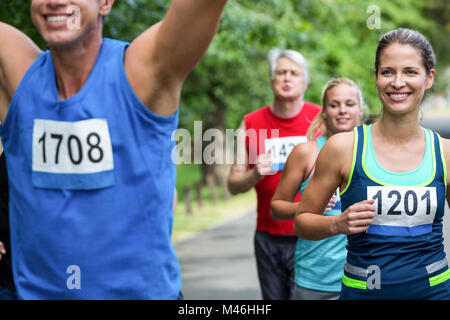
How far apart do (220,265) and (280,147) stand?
5434mm

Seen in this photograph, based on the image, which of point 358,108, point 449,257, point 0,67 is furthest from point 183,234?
point 0,67

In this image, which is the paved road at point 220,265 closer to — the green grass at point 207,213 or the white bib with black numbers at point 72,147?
the green grass at point 207,213

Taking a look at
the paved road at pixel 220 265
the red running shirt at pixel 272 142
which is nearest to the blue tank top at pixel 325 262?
the red running shirt at pixel 272 142

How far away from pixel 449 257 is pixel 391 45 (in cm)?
103

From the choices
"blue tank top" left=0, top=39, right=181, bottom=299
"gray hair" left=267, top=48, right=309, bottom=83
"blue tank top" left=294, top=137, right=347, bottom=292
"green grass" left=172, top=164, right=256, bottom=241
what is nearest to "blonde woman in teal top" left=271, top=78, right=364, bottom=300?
"blue tank top" left=294, top=137, right=347, bottom=292

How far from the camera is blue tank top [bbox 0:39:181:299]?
5.82 ft

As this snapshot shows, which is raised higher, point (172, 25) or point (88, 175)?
point (172, 25)

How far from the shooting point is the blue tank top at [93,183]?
1774 millimetres

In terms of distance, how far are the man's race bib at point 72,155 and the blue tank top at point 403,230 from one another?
1196 millimetres

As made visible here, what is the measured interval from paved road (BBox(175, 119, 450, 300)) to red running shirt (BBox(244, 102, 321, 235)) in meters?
2.99

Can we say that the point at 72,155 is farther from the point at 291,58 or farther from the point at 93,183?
the point at 291,58

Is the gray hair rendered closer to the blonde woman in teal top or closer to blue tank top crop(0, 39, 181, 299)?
the blonde woman in teal top
